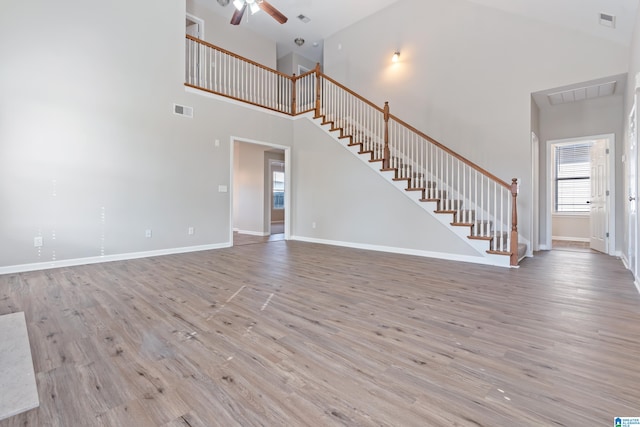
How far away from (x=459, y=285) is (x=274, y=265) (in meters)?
2.40

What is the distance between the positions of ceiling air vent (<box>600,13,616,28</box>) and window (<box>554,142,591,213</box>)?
171 inches

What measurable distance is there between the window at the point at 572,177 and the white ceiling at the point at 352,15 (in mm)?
4203

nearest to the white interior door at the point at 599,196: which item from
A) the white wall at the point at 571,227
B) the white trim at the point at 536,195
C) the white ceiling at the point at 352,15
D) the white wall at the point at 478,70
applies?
the white trim at the point at 536,195

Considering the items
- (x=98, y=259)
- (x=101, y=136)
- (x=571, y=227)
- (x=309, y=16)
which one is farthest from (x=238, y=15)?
(x=571, y=227)

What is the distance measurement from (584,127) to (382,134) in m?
3.61

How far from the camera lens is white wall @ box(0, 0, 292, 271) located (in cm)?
389

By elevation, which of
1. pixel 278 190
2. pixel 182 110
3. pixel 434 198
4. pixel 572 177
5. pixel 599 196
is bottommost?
pixel 434 198

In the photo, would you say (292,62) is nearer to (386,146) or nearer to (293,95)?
(293,95)

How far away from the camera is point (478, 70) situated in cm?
539

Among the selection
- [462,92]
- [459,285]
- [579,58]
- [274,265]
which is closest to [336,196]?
[274,265]

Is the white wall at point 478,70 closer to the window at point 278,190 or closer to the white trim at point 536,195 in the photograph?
the white trim at point 536,195

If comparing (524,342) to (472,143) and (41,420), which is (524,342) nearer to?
(41,420)

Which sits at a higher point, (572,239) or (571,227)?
(571,227)

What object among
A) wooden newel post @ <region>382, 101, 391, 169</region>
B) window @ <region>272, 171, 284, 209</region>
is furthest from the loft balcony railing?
window @ <region>272, 171, 284, 209</region>
